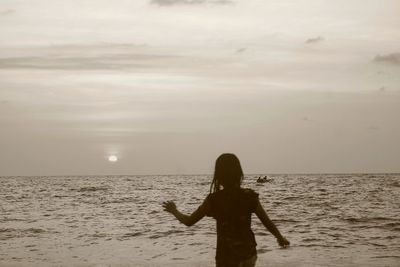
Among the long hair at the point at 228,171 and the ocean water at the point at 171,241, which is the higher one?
the long hair at the point at 228,171

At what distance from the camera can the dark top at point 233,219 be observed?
5.60 meters

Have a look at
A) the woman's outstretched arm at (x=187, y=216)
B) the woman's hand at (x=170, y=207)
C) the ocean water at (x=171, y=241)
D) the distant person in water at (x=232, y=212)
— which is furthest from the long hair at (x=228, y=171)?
the ocean water at (x=171, y=241)

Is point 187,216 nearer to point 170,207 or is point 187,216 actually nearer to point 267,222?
point 170,207

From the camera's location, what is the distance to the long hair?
5570 mm

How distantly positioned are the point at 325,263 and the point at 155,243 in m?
6.40

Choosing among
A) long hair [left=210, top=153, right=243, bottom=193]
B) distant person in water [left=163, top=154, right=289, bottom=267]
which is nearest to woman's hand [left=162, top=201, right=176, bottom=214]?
distant person in water [left=163, top=154, right=289, bottom=267]

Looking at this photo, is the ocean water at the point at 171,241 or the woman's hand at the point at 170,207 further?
the ocean water at the point at 171,241

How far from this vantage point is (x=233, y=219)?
5.67m

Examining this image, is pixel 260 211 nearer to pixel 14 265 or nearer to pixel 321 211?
pixel 14 265

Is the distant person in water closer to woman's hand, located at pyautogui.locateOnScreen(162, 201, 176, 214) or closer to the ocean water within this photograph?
woman's hand, located at pyautogui.locateOnScreen(162, 201, 176, 214)

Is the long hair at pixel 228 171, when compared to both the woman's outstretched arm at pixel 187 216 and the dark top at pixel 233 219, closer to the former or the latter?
the dark top at pixel 233 219

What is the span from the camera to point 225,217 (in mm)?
5676

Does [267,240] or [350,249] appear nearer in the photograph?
[350,249]

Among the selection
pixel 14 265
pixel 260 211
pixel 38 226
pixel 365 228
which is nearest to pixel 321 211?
pixel 365 228
